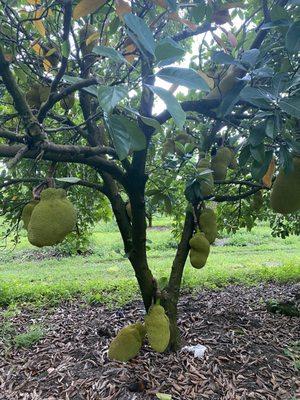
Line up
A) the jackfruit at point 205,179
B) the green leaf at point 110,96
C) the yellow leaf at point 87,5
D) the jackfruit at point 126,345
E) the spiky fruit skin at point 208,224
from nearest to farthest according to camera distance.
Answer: the green leaf at point 110,96
the yellow leaf at point 87,5
the jackfruit at point 205,179
the jackfruit at point 126,345
the spiky fruit skin at point 208,224

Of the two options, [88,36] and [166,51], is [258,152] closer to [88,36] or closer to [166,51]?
[166,51]

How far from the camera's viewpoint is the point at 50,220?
1.20 m

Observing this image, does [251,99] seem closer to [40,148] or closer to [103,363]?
[40,148]

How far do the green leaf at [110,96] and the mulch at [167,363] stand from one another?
1.73 metres

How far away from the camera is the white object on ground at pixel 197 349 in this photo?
2236mm

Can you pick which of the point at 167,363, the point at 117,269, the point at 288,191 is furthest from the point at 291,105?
the point at 117,269

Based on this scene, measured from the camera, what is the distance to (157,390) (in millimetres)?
1978

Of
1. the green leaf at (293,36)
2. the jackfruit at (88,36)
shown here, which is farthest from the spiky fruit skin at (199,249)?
the green leaf at (293,36)

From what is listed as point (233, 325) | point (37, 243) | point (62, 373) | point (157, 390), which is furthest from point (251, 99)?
point (233, 325)

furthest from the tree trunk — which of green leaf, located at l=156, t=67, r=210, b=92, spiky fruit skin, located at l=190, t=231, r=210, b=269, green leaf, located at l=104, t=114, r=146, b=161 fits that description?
green leaf, located at l=156, t=67, r=210, b=92

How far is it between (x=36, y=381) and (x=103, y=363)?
14.6 inches

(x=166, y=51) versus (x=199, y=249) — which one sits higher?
(x=166, y=51)

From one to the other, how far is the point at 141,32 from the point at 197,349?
1.98 metres

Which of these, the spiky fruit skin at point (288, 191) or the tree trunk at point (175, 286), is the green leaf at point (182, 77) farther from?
the tree trunk at point (175, 286)
